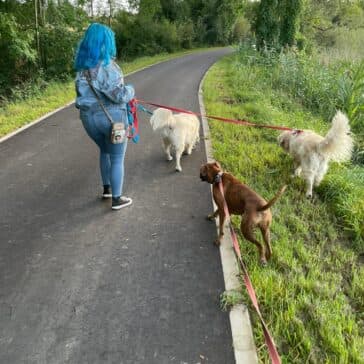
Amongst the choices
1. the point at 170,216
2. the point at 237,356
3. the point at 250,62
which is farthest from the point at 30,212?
the point at 250,62

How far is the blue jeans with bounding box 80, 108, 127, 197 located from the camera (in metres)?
4.26

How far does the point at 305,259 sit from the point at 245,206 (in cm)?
88

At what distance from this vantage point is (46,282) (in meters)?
3.50

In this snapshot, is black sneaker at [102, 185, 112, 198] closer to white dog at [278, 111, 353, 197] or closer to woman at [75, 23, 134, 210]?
woman at [75, 23, 134, 210]

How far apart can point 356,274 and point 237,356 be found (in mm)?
1638

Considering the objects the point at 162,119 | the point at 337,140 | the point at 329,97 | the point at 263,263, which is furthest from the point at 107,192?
the point at 329,97

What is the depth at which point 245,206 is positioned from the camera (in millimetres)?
3684

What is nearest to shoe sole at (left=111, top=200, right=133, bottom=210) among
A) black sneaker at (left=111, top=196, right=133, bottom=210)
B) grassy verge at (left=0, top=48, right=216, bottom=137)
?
black sneaker at (left=111, top=196, right=133, bottom=210)

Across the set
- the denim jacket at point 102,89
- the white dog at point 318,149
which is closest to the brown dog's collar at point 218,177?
the denim jacket at point 102,89

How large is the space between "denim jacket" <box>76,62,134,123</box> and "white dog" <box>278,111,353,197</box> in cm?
266

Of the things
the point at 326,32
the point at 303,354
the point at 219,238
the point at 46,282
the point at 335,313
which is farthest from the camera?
the point at 326,32

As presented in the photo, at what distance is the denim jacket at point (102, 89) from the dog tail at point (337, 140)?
8.80 feet

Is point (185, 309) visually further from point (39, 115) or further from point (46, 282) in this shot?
point (39, 115)

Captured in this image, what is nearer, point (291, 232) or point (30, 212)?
point (291, 232)
